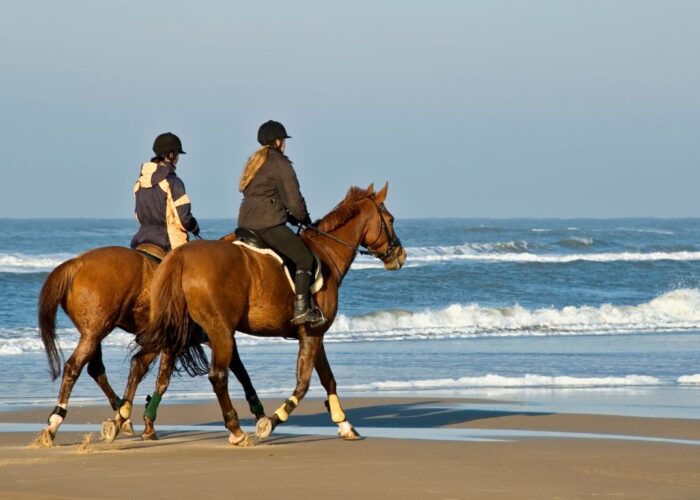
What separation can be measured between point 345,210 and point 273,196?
77cm

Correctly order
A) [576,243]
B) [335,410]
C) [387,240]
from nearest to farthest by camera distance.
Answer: [335,410], [387,240], [576,243]

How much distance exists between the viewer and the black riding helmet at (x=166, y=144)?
32.7 ft

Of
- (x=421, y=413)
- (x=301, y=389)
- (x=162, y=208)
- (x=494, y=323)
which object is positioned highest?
(x=162, y=208)

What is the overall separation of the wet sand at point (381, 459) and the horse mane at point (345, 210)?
5.27 feet

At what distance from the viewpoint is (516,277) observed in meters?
34.7

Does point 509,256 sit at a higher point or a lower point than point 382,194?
lower

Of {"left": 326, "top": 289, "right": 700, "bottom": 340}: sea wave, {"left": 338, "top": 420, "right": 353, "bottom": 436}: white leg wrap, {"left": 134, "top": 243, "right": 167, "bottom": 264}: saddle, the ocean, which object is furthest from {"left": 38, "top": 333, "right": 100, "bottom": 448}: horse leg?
{"left": 326, "top": 289, "right": 700, "bottom": 340}: sea wave

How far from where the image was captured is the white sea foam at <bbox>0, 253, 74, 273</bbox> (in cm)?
3875

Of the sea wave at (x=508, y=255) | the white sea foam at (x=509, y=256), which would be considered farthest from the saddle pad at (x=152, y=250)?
the sea wave at (x=508, y=255)

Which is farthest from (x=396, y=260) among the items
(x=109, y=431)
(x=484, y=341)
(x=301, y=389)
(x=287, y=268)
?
(x=484, y=341)

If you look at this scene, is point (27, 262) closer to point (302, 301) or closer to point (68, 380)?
point (68, 380)

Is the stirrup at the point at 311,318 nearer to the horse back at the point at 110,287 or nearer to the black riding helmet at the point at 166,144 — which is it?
the horse back at the point at 110,287

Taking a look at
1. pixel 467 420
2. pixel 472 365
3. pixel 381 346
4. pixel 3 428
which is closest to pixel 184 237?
pixel 3 428

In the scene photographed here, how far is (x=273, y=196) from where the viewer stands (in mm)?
9180
